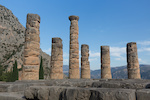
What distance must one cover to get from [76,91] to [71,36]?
50.9ft

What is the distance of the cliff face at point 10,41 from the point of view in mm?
61875

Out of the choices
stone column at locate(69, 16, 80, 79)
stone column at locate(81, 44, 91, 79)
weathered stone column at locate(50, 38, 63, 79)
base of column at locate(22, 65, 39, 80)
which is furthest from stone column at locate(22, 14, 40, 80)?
stone column at locate(81, 44, 91, 79)

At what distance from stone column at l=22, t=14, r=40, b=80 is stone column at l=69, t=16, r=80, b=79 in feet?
18.9

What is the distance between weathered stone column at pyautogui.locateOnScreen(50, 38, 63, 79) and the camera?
51.4 ft

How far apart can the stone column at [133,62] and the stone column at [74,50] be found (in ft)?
20.2

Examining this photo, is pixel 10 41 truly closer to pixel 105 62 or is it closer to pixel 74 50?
pixel 74 50

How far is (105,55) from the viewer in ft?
63.9

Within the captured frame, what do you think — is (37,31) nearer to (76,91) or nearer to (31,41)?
(31,41)

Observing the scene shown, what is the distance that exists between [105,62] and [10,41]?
A: 203 ft

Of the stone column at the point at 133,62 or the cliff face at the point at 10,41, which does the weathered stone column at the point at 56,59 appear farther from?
the cliff face at the point at 10,41

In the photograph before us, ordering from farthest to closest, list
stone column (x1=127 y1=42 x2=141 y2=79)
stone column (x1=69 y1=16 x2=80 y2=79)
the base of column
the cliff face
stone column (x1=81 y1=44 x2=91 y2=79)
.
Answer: the cliff face
stone column (x1=81 y1=44 x2=91 y2=79)
stone column (x1=69 y1=16 x2=80 y2=79)
stone column (x1=127 y1=42 x2=141 y2=79)
the base of column

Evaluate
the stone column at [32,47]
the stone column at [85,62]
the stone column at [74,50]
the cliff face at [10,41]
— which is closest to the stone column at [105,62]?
the stone column at [85,62]

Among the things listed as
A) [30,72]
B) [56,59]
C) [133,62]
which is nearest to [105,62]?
[133,62]

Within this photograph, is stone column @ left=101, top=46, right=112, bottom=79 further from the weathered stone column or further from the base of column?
the base of column
